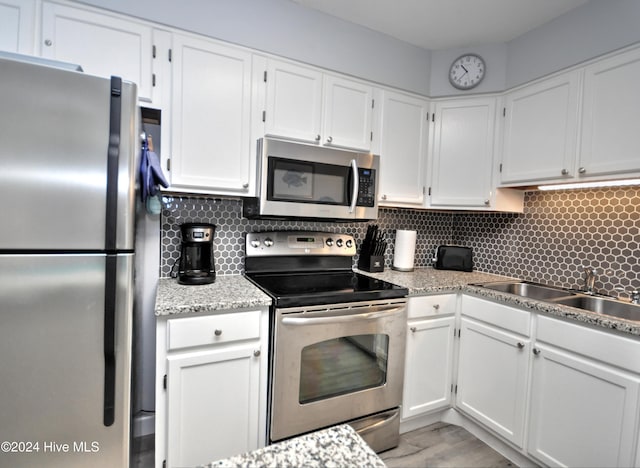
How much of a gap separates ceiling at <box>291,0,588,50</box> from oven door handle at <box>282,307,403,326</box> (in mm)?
1804

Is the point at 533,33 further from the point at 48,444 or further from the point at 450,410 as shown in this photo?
the point at 48,444

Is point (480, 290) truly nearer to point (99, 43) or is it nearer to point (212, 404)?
Result: point (212, 404)

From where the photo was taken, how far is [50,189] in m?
1.09

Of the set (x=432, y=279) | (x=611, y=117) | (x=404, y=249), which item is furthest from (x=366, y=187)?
(x=611, y=117)

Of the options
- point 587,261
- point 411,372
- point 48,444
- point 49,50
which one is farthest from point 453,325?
point 49,50

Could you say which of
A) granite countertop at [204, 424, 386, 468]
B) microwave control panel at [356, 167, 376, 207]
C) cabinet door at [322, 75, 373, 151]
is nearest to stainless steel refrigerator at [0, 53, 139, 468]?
granite countertop at [204, 424, 386, 468]

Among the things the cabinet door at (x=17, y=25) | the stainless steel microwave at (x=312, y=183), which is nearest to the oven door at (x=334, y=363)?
the stainless steel microwave at (x=312, y=183)

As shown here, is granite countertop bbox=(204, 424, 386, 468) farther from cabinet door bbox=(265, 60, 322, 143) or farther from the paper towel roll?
the paper towel roll

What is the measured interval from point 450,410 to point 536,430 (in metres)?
0.57

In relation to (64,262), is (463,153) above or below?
above

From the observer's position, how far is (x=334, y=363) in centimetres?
165

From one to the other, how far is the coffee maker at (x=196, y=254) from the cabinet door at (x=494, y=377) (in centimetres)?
163

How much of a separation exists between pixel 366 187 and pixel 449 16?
3.85ft

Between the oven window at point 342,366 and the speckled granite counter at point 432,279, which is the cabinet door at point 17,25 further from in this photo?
the speckled granite counter at point 432,279
